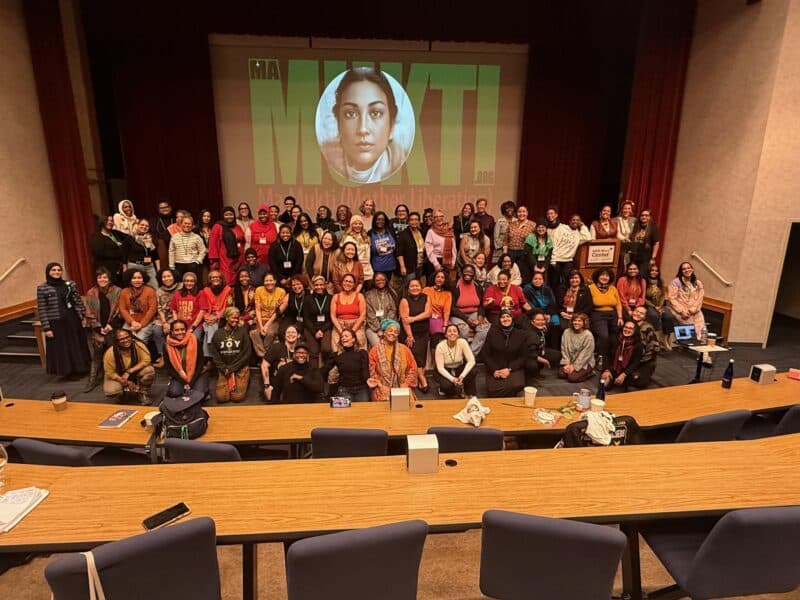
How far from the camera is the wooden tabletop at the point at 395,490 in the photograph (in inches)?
86.4

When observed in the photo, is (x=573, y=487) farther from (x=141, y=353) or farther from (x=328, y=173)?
(x=328, y=173)

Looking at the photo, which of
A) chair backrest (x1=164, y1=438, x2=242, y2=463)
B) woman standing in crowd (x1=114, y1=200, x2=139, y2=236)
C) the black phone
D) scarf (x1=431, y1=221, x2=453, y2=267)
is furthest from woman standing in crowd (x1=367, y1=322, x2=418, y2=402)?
woman standing in crowd (x1=114, y1=200, x2=139, y2=236)

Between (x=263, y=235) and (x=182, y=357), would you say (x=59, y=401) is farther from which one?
(x=263, y=235)

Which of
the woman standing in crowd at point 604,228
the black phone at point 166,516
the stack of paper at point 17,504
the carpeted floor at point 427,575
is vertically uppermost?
the woman standing in crowd at point 604,228

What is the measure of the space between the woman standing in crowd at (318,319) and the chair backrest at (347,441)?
8.46 feet

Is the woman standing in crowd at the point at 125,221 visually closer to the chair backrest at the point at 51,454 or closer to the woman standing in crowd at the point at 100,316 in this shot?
the woman standing in crowd at the point at 100,316

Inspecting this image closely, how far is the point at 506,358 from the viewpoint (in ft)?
17.9

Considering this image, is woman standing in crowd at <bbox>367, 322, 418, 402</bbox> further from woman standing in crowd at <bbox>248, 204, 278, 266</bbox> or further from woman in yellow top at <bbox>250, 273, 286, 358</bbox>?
woman standing in crowd at <bbox>248, 204, 278, 266</bbox>

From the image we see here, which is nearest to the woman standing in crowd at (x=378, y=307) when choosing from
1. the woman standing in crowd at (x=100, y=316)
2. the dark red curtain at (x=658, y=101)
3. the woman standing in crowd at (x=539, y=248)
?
the woman standing in crowd at (x=539, y=248)

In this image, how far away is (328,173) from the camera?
9.00 metres

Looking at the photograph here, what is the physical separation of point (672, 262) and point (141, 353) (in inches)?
318

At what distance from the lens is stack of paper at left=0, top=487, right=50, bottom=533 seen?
7.19 ft

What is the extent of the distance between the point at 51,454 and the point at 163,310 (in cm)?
339

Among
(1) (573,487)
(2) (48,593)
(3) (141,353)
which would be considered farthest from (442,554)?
(3) (141,353)
